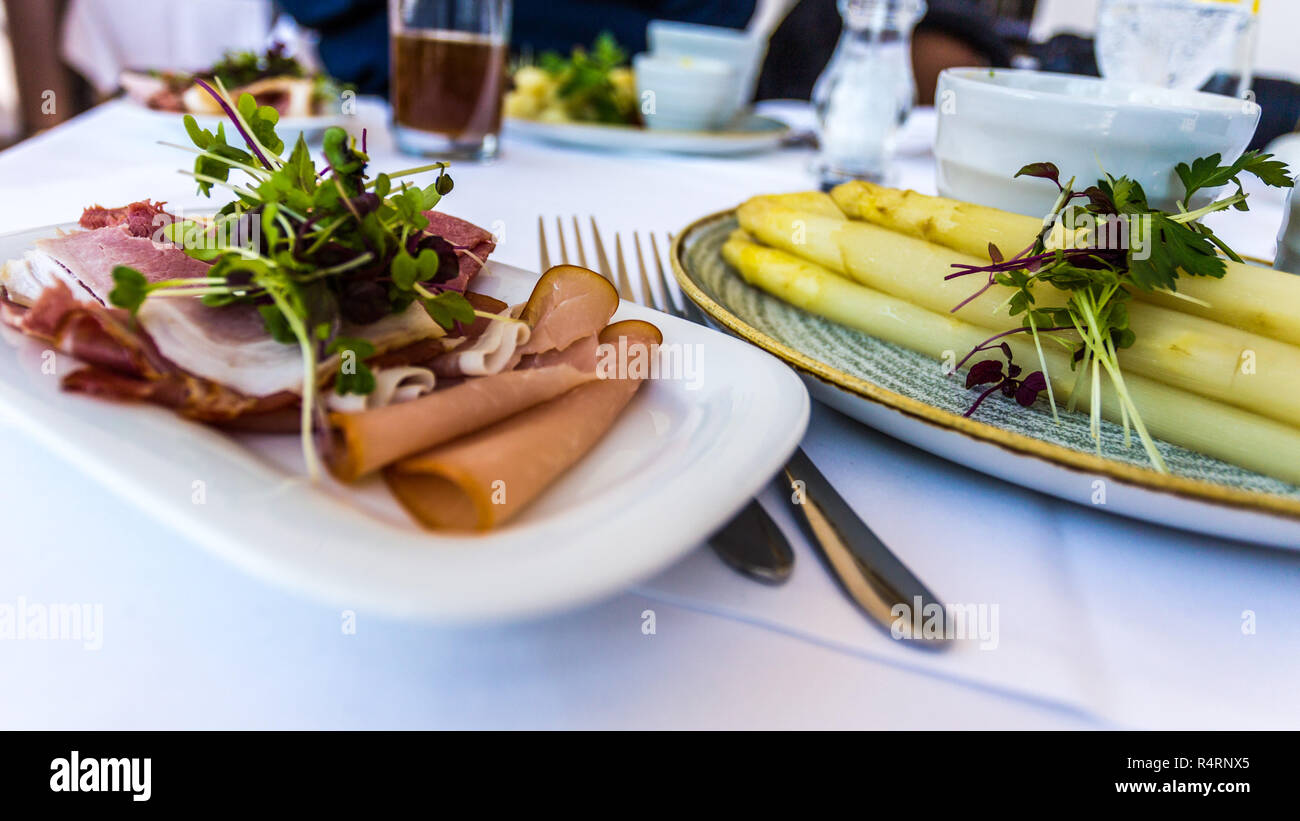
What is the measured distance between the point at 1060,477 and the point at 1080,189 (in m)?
0.52

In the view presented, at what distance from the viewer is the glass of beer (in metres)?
1.67

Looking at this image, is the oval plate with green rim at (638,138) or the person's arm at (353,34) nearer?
the oval plate with green rim at (638,138)

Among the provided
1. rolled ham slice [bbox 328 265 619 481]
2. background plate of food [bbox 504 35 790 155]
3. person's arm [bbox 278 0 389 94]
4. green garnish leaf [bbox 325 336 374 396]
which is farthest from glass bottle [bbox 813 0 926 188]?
person's arm [bbox 278 0 389 94]

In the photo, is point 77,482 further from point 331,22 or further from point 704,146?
point 331,22

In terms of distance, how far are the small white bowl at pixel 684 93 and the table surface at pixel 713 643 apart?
1.54 metres

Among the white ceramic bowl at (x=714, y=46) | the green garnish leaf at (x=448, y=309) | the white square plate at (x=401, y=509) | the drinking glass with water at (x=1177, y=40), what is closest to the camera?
the white square plate at (x=401, y=509)

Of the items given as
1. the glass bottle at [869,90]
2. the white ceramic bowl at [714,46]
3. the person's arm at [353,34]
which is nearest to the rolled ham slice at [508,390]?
the glass bottle at [869,90]

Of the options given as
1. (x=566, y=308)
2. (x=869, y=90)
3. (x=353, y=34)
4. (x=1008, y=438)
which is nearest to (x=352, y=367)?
(x=566, y=308)

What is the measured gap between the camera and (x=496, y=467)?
526mm

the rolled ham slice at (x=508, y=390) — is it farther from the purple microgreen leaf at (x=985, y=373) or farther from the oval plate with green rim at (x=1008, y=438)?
the purple microgreen leaf at (x=985, y=373)

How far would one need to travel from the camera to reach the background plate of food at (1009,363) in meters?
→ 0.61

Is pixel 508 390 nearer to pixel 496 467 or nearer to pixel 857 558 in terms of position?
pixel 496 467
